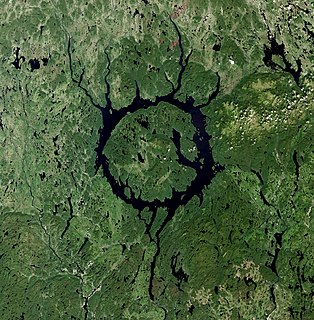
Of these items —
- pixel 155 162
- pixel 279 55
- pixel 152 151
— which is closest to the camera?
pixel 279 55

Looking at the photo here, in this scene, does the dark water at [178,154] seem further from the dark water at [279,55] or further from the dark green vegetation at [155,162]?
the dark water at [279,55]

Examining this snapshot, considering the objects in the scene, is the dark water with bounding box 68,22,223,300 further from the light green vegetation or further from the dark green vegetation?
the light green vegetation

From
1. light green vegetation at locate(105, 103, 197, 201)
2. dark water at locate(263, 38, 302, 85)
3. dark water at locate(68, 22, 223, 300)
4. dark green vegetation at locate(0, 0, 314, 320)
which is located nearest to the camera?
dark green vegetation at locate(0, 0, 314, 320)

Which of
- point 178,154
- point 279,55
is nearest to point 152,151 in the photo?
point 178,154

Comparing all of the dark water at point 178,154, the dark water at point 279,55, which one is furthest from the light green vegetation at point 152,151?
the dark water at point 279,55

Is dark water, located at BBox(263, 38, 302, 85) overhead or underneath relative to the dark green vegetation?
overhead

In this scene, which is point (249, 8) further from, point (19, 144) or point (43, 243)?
point (43, 243)

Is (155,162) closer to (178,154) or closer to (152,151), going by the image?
(152,151)

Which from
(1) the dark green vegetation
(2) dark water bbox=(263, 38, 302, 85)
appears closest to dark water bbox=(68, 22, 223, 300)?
(1) the dark green vegetation

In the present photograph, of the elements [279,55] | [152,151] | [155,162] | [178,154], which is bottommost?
[155,162]
